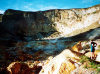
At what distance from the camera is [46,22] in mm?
55781

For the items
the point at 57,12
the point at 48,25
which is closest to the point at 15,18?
the point at 48,25

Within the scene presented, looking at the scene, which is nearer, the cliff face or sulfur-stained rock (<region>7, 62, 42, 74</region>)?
sulfur-stained rock (<region>7, 62, 42, 74</region>)

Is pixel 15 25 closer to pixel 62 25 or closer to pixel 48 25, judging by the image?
pixel 48 25

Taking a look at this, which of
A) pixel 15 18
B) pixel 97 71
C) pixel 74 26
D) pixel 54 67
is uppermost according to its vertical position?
pixel 15 18

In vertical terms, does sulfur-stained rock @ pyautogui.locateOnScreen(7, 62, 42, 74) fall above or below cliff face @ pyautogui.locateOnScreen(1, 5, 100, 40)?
below

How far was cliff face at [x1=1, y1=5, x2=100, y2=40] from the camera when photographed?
47.1m

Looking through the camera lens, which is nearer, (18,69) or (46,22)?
(18,69)

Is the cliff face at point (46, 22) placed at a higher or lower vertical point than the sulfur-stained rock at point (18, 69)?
higher

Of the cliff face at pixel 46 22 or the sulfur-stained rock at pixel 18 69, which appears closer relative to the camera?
the sulfur-stained rock at pixel 18 69

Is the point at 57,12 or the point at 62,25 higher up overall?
the point at 57,12

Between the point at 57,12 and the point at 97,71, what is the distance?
5543 cm

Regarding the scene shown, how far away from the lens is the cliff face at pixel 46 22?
1854 inches

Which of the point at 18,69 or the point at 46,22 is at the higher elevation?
the point at 46,22

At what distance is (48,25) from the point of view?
2167 inches
